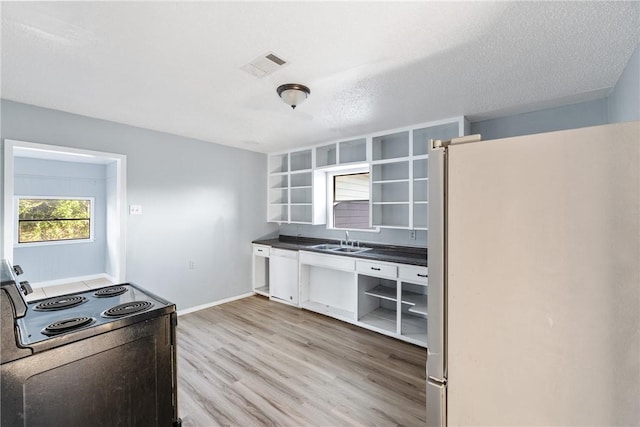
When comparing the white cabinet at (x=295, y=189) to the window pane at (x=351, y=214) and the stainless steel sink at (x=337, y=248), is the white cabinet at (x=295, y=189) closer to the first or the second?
the window pane at (x=351, y=214)

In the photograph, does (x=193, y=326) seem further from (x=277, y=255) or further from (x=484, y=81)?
(x=484, y=81)

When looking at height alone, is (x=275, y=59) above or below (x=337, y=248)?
above

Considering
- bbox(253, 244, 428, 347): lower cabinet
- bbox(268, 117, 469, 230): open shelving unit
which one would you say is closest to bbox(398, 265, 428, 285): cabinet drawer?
bbox(253, 244, 428, 347): lower cabinet

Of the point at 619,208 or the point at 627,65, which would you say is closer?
the point at 619,208

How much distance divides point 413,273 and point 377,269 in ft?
1.43

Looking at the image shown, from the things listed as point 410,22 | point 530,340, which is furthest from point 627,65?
point 530,340

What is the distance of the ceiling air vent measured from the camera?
1.79 metres

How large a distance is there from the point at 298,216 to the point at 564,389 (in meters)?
4.19

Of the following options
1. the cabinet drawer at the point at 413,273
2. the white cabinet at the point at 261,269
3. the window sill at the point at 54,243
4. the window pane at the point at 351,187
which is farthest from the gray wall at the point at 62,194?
the cabinet drawer at the point at 413,273

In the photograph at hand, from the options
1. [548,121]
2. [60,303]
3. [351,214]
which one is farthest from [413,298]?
[60,303]

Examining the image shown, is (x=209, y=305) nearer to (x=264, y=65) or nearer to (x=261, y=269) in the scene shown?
(x=261, y=269)

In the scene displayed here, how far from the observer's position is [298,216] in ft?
15.7

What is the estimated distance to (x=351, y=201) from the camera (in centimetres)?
422

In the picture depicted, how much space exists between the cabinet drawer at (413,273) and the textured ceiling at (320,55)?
1.65 meters
